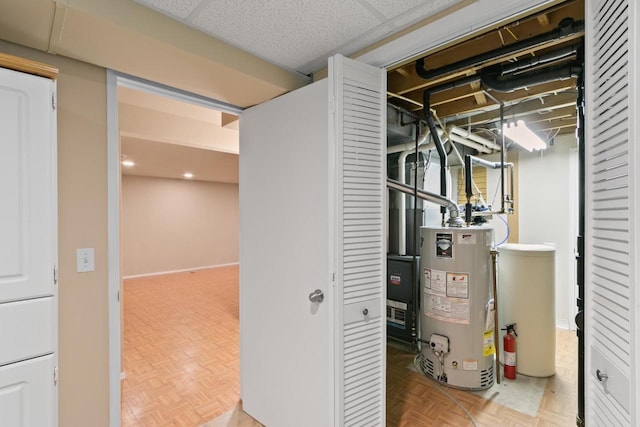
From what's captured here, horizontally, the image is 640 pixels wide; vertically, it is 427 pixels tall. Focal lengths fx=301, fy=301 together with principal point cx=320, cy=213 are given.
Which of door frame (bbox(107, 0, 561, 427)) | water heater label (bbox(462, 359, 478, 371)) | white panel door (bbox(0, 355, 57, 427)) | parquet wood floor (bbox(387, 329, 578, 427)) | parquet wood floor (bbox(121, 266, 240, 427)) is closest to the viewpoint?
white panel door (bbox(0, 355, 57, 427))

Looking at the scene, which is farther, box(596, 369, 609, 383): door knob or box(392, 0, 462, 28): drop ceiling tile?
box(392, 0, 462, 28): drop ceiling tile

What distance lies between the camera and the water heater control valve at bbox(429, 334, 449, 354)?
2.39m

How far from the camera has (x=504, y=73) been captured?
1892 millimetres

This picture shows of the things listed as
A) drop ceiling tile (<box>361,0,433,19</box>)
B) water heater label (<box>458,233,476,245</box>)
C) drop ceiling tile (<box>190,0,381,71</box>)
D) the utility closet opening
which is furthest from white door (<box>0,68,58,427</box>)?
water heater label (<box>458,233,476,245</box>)

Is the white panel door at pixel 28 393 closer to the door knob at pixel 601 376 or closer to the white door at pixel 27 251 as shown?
the white door at pixel 27 251

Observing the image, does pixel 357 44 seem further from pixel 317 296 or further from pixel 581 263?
pixel 581 263

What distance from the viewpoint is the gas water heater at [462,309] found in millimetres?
2346

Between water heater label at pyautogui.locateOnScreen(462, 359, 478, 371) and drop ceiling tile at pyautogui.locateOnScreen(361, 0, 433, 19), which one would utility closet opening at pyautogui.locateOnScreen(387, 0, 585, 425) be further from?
drop ceiling tile at pyautogui.locateOnScreen(361, 0, 433, 19)

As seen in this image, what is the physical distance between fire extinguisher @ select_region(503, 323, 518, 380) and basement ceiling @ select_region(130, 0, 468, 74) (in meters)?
2.54

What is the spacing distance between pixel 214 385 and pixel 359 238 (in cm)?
186

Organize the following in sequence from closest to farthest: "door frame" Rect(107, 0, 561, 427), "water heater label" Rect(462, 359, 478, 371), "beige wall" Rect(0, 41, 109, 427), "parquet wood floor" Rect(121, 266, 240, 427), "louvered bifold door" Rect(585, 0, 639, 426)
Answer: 1. "louvered bifold door" Rect(585, 0, 639, 426)
2. "door frame" Rect(107, 0, 561, 427)
3. "beige wall" Rect(0, 41, 109, 427)
4. "parquet wood floor" Rect(121, 266, 240, 427)
5. "water heater label" Rect(462, 359, 478, 371)

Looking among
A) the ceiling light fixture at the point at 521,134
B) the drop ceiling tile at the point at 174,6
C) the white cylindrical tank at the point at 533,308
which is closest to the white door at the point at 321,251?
the drop ceiling tile at the point at 174,6

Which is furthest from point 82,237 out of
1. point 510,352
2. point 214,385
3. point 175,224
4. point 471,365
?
point 175,224

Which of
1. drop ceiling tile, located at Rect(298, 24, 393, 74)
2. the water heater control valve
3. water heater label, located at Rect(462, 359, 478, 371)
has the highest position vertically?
drop ceiling tile, located at Rect(298, 24, 393, 74)
